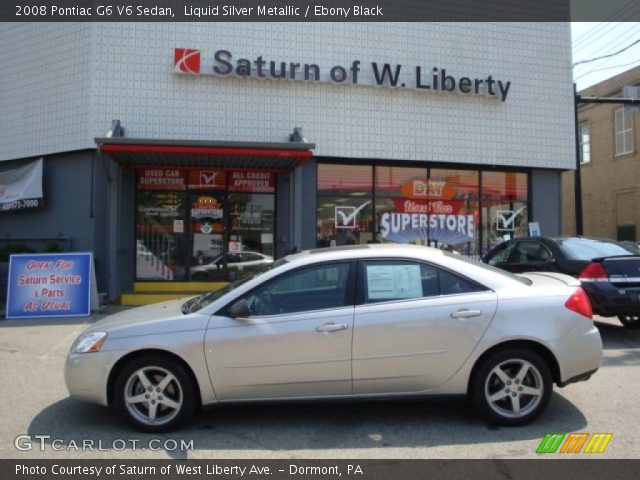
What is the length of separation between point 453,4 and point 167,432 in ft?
40.5

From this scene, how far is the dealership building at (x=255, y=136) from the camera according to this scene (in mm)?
11773

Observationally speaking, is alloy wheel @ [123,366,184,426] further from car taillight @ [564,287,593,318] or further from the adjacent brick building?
the adjacent brick building

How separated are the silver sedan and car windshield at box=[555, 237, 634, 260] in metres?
3.65

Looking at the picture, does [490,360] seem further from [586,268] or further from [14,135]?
[14,135]

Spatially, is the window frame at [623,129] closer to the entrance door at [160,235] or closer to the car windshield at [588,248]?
the car windshield at [588,248]

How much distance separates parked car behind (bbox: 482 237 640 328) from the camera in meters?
7.21

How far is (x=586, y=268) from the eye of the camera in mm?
7602

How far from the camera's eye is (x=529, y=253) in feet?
28.7

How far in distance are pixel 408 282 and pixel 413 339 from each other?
0.50 m

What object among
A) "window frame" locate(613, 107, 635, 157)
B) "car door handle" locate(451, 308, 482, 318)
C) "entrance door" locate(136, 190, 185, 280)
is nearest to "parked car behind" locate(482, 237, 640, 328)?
"car door handle" locate(451, 308, 482, 318)

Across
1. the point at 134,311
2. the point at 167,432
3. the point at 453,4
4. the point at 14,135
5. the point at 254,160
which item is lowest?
the point at 167,432

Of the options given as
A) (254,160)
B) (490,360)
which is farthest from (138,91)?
(490,360)

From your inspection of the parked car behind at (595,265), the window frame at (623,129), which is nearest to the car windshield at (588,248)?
the parked car behind at (595,265)

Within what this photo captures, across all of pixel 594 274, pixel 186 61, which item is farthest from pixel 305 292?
pixel 186 61
